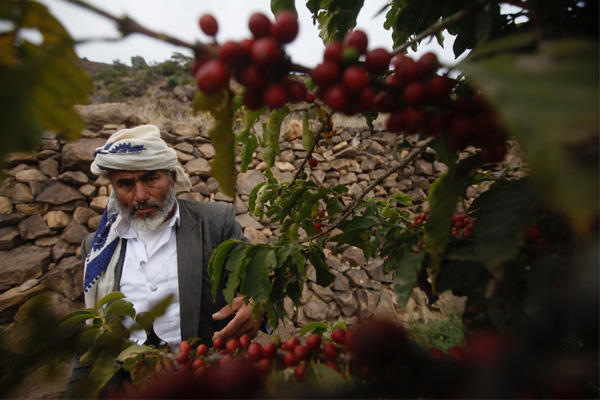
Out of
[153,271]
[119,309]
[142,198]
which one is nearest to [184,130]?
[142,198]

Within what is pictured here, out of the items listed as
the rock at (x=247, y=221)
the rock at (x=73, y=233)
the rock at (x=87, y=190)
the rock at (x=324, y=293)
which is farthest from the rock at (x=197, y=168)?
the rock at (x=324, y=293)

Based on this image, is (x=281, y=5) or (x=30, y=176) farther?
(x=30, y=176)

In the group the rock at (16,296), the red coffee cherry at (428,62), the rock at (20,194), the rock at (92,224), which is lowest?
the rock at (16,296)

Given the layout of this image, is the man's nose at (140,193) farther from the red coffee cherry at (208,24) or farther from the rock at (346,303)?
the rock at (346,303)

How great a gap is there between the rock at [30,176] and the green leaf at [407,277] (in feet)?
15.0

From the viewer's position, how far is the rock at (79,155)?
3.70 meters

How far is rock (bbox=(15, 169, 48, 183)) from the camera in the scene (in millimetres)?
3506

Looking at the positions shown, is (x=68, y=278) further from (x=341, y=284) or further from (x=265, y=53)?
(x=265, y=53)

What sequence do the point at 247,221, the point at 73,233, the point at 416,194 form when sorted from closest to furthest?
1. the point at 73,233
2. the point at 247,221
3. the point at 416,194

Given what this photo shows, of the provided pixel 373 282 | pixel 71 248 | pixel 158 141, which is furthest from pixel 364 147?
pixel 71 248

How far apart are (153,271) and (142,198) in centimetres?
57

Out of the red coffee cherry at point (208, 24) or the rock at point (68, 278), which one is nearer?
the red coffee cherry at point (208, 24)

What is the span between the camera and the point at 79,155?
3.69 meters

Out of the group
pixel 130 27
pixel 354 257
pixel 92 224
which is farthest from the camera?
pixel 354 257
